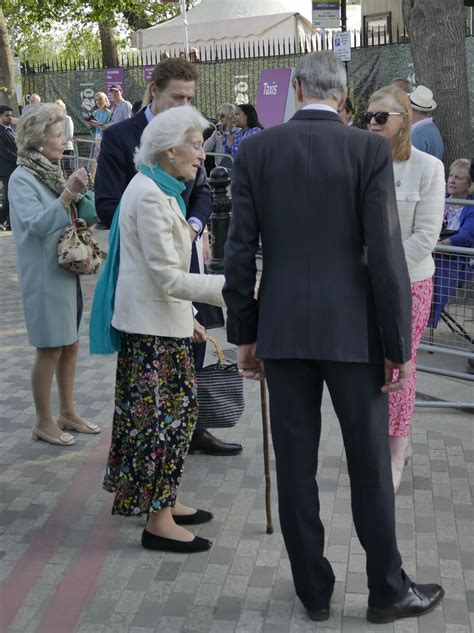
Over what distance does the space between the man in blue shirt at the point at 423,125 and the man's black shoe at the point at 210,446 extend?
4627 mm

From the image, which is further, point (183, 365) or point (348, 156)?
point (183, 365)

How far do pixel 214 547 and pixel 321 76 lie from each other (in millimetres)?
2132

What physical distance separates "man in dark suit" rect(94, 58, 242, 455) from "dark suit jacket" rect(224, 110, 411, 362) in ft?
4.69

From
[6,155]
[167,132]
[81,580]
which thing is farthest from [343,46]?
[81,580]

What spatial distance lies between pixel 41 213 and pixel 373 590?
8.79ft

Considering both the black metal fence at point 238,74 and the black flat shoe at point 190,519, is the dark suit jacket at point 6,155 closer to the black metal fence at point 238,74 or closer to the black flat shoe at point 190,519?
the black metal fence at point 238,74

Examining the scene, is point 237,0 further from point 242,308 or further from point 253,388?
point 242,308

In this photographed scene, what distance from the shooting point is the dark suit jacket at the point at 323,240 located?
3102 mm

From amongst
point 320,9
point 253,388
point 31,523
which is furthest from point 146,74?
point 31,523

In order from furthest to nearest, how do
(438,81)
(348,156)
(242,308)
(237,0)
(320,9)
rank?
1. (237,0)
2. (320,9)
3. (438,81)
4. (242,308)
5. (348,156)

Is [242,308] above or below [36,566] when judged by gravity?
above

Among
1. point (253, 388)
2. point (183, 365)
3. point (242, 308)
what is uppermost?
point (242, 308)

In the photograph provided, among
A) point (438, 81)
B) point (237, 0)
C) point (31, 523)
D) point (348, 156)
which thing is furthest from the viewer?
point (237, 0)

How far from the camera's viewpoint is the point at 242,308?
11.0 feet
